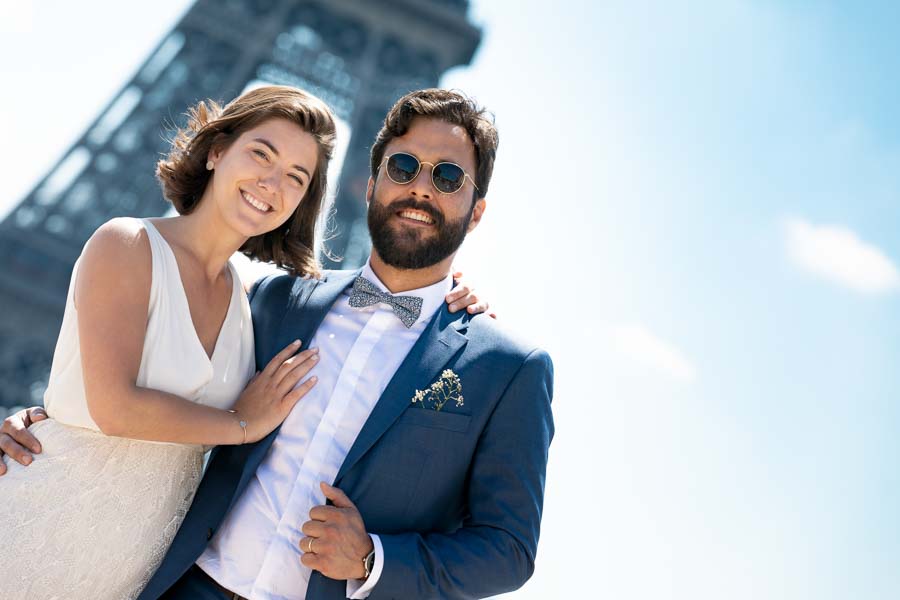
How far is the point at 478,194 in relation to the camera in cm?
387

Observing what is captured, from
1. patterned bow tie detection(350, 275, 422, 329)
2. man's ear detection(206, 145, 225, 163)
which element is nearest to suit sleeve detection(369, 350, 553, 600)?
patterned bow tie detection(350, 275, 422, 329)

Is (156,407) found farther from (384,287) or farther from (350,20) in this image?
(350,20)

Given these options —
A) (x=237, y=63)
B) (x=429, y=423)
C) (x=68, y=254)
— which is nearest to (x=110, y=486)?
(x=429, y=423)

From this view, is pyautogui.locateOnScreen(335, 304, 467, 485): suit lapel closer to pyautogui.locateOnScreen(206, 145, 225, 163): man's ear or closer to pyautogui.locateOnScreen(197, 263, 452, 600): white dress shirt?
pyautogui.locateOnScreen(197, 263, 452, 600): white dress shirt

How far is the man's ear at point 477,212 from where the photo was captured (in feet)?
12.8

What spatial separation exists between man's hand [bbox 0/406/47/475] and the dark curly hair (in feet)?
5.43

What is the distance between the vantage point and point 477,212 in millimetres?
3934

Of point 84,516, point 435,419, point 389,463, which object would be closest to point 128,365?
point 84,516

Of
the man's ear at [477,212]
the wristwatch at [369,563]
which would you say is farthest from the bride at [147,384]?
the man's ear at [477,212]

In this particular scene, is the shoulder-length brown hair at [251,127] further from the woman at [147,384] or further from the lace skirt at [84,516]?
the lace skirt at [84,516]

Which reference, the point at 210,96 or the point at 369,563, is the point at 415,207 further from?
the point at 210,96

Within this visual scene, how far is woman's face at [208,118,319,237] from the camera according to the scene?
3.39 m

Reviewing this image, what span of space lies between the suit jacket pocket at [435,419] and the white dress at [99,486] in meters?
0.71

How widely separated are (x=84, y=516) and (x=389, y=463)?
99cm
